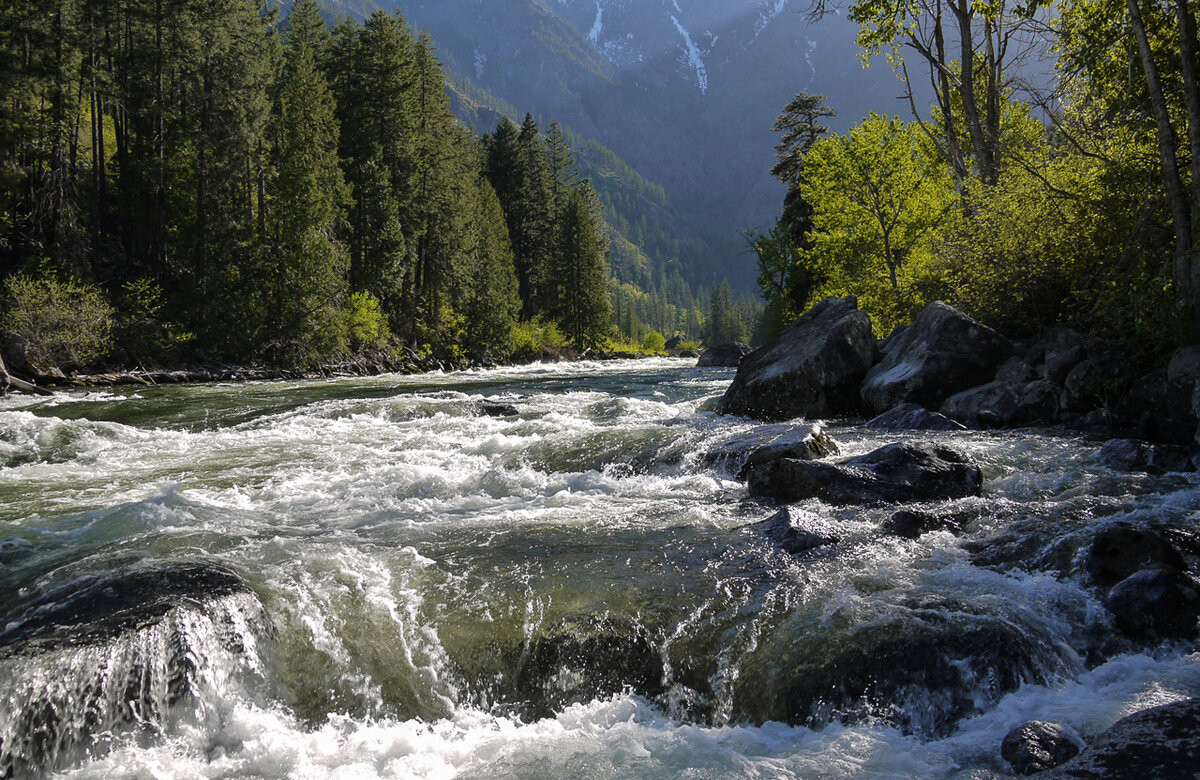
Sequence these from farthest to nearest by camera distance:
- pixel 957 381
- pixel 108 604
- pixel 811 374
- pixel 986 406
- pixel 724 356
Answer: pixel 724 356 < pixel 811 374 < pixel 957 381 < pixel 986 406 < pixel 108 604

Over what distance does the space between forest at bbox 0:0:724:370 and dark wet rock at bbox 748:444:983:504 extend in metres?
23.7

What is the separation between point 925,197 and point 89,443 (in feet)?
83.3

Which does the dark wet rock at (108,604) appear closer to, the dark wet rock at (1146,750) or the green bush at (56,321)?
the dark wet rock at (1146,750)

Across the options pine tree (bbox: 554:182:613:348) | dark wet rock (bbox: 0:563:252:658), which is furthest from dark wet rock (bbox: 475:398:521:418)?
pine tree (bbox: 554:182:613:348)

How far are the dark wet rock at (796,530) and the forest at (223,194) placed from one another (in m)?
24.1

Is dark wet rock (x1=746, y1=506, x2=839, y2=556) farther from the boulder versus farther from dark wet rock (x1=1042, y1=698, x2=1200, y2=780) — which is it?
the boulder

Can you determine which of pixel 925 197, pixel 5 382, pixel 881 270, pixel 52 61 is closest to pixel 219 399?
pixel 5 382

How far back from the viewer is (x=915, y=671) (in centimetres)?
409

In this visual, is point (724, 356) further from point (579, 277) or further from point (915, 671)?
point (915, 671)

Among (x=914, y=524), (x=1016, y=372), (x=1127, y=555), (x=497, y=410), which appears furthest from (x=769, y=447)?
(x=497, y=410)

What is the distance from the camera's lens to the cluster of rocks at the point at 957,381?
9.61 metres

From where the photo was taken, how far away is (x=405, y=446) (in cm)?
1177

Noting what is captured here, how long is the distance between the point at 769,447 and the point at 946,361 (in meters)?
5.74

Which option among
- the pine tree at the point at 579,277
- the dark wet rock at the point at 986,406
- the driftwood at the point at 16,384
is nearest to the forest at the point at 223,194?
the driftwood at the point at 16,384
